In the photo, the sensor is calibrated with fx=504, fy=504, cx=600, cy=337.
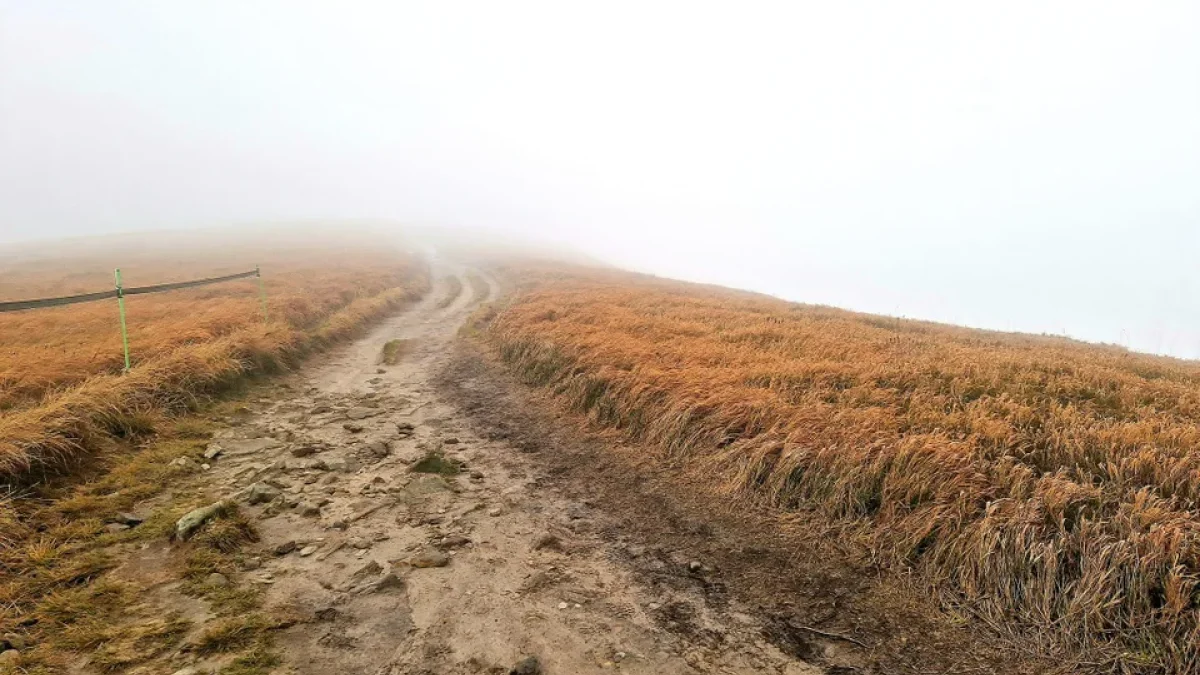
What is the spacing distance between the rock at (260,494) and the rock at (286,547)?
1186mm

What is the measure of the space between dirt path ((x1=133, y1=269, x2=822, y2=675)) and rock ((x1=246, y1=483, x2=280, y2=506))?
0.02m

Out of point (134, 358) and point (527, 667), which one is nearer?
point (527, 667)

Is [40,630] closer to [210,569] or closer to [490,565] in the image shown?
[210,569]

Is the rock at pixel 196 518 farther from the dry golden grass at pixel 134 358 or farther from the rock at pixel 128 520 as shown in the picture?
the dry golden grass at pixel 134 358

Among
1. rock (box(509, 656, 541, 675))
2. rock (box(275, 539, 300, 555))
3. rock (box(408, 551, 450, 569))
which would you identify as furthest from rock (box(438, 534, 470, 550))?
rock (box(509, 656, 541, 675))

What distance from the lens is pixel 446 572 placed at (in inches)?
188

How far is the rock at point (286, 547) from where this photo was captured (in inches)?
195

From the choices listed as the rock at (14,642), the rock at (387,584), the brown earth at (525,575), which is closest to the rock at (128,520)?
the brown earth at (525,575)

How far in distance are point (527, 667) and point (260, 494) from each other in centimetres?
430

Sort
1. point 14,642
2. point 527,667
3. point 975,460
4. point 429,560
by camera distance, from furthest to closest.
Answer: point 975,460
point 429,560
point 527,667
point 14,642

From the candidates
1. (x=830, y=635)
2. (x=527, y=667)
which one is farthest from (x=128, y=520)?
(x=830, y=635)

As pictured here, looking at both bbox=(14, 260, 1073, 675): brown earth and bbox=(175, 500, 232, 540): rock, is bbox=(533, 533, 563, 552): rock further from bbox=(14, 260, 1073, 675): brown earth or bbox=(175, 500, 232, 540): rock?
bbox=(175, 500, 232, 540): rock

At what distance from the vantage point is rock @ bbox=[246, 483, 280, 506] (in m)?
→ 5.95

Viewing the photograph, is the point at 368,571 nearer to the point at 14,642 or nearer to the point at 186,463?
the point at 14,642
